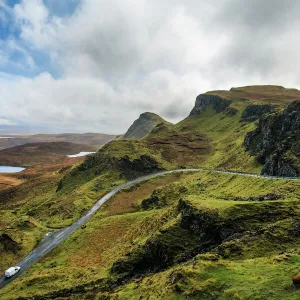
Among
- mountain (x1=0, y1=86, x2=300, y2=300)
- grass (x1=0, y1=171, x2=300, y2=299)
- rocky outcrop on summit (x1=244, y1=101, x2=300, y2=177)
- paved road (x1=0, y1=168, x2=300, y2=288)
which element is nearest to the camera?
grass (x1=0, y1=171, x2=300, y2=299)

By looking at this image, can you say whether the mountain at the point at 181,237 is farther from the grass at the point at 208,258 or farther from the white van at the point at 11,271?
the white van at the point at 11,271

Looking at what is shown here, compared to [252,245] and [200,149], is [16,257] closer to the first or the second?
[252,245]

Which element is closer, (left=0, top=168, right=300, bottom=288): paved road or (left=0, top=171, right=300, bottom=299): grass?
(left=0, top=171, right=300, bottom=299): grass

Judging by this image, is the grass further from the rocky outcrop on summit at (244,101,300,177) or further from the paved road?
the rocky outcrop on summit at (244,101,300,177)

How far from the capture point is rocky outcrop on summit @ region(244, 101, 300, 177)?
7769 centimetres

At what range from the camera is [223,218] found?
45.6m

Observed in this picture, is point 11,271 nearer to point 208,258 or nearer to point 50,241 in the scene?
point 50,241

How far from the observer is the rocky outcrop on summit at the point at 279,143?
77.7 meters

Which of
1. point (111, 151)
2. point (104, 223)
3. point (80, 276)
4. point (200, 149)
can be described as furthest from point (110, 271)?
point (200, 149)

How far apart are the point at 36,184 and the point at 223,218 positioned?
151 m

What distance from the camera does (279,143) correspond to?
9181cm

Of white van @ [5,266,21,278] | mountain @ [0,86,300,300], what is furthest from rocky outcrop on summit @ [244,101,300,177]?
white van @ [5,266,21,278]

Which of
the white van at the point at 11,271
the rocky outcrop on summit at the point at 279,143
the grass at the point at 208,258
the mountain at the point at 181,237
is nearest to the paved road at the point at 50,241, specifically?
the white van at the point at 11,271

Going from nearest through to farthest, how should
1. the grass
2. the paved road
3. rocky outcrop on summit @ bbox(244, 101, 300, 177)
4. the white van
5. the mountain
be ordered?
the grass
the mountain
the white van
the paved road
rocky outcrop on summit @ bbox(244, 101, 300, 177)
